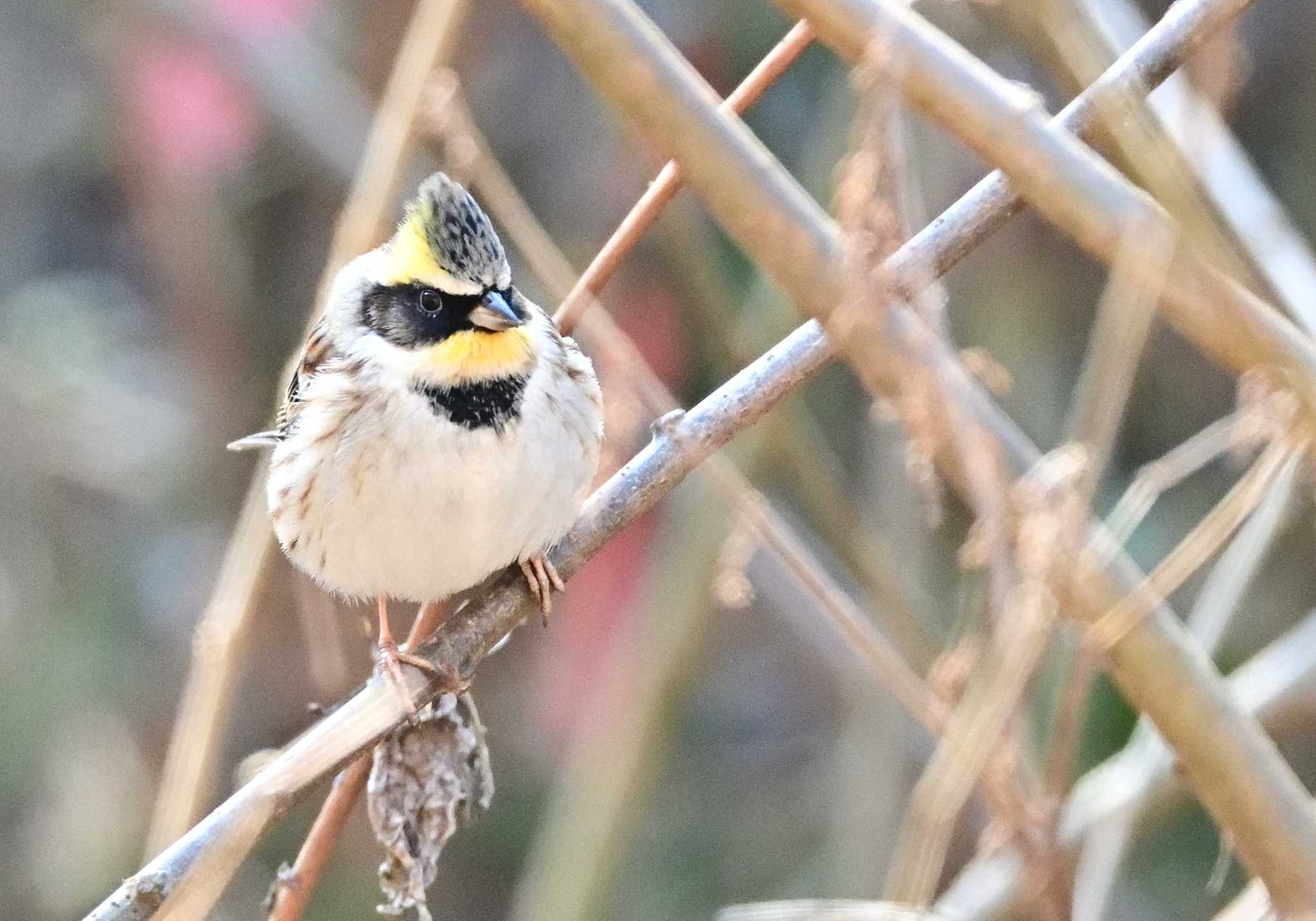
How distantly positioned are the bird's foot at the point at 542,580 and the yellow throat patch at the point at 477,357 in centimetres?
34

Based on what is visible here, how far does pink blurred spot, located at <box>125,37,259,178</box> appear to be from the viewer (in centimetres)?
397

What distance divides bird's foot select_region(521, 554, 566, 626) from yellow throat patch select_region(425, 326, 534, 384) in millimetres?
336

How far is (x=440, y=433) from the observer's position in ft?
8.46

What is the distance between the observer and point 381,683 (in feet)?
6.89

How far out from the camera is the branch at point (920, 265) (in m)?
1.64

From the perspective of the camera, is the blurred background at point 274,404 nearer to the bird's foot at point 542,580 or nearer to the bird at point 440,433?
the bird at point 440,433

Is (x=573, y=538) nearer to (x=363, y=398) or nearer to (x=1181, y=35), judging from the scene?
(x=363, y=398)

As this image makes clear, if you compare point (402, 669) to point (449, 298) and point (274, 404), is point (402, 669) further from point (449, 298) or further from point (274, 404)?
point (274, 404)

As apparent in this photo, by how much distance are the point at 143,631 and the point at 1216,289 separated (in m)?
3.44

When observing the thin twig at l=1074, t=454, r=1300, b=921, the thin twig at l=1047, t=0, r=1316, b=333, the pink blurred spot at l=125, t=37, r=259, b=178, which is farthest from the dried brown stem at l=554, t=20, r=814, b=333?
the pink blurred spot at l=125, t=37, r=259, b=178

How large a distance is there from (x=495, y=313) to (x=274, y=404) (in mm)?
2180

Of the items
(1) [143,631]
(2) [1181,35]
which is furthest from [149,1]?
(2) [1181,35]

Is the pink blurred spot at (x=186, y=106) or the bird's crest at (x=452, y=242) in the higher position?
the pink blurred spot at (x=186, y=106)

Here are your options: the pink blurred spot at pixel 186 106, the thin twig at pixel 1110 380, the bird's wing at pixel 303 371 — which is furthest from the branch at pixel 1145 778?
the pink blurred spot at pixel 186 106
